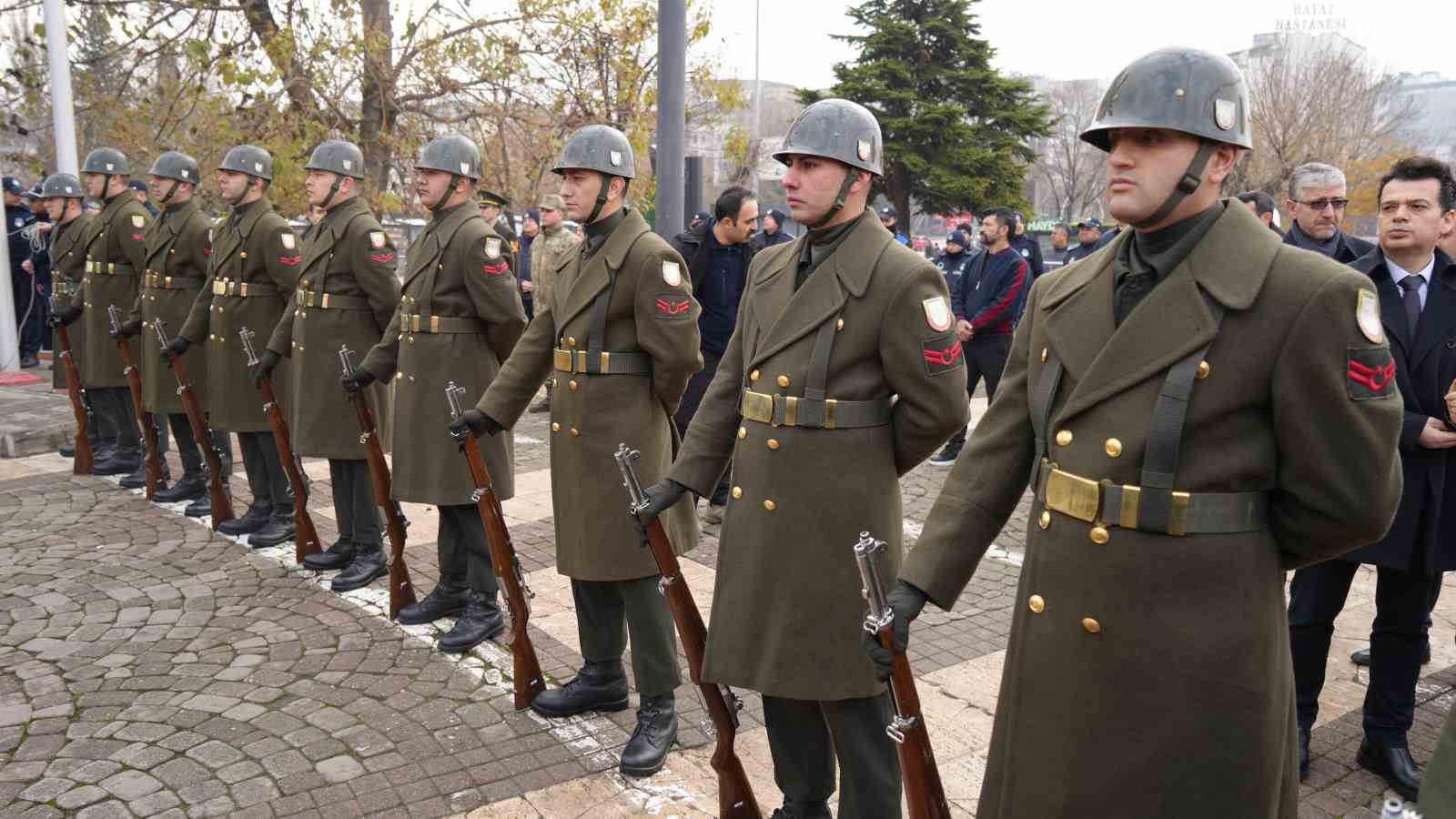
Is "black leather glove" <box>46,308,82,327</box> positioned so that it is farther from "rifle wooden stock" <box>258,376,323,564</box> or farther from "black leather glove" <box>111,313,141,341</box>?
"rifle wooden stock" <box>258,376,323,564</box>

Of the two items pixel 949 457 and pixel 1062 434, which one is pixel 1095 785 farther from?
pixel 949 457

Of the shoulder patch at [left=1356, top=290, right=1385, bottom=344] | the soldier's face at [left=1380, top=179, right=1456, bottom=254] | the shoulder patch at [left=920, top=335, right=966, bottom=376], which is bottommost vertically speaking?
the shoulder patch at [left=920, top=335, right=966, bottom=376]

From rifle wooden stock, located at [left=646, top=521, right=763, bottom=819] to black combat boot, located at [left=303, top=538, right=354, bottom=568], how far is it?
359 centimetres

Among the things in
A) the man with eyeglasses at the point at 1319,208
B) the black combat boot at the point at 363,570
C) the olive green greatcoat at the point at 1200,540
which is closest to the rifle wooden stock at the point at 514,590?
the black combat boot at the point at 363,570

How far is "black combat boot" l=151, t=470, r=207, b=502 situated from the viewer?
27.1ft

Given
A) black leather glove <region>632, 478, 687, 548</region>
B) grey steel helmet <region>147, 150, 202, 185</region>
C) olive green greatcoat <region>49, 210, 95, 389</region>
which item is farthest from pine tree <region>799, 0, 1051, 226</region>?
black leather glove <region>632, 478, 687, 548</region>

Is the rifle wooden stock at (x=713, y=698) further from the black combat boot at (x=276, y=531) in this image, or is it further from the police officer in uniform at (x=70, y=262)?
the police officer in uniform at (x=70, y=262)

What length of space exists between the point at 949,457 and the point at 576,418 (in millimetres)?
6145

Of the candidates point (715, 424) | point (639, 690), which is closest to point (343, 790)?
point (639, 690)

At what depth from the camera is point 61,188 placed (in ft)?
33.6

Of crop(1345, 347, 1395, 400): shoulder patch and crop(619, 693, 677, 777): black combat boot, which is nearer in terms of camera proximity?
crop(1345, 347, 1395, 400): shoulder patch

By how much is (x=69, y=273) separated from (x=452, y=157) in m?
5.90

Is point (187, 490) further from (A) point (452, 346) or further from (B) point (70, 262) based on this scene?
(A) point (452, 346)

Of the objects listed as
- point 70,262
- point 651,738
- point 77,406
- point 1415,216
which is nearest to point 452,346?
point 651,738
